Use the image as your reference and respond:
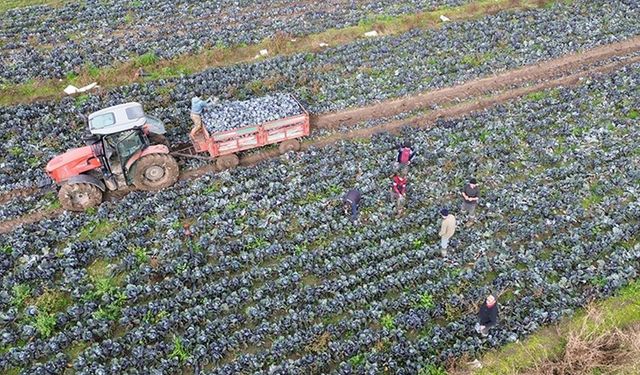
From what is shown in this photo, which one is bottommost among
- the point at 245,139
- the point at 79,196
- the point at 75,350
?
the point at 75,350

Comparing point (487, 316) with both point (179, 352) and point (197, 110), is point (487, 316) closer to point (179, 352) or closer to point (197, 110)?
point (179, 352)

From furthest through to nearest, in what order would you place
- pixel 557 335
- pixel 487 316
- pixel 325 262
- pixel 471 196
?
pixel 471 196
pixel 325 262
pixel 557 335
pixel 487 316

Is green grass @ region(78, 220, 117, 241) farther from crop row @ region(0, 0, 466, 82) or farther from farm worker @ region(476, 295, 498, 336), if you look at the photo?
farm worker @ region(476, 295, 498, 336)

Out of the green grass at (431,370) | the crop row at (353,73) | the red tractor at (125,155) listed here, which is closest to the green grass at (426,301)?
the green grass at (431,370)

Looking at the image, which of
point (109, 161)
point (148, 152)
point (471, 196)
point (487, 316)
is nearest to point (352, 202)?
point (471, 196)

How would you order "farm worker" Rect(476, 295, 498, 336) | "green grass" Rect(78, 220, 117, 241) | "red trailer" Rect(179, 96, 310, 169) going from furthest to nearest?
"red trailer" Rect(179, 96, 310, 169) → "green grass" Rect(78, 220, 117, 241) → "farm worker" Rect(476, 295, 498, 336)

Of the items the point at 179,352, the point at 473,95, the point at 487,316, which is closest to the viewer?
the point at 487,316

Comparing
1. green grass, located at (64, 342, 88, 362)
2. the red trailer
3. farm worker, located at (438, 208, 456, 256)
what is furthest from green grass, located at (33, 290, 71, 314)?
farm worker, located at (438, 208, 456, 256)
